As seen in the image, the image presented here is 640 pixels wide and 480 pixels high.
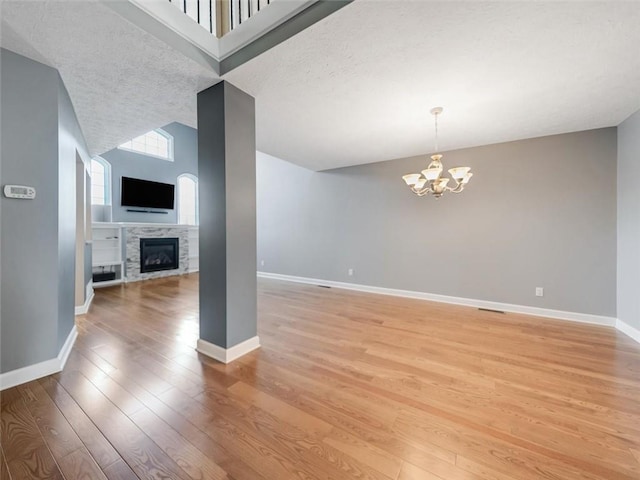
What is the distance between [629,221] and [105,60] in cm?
545

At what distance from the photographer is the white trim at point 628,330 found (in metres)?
2.71

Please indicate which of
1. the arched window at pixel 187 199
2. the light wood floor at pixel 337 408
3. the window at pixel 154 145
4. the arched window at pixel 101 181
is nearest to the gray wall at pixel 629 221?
the light wood floor at pixel 337 408

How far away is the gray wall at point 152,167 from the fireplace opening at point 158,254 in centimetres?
86

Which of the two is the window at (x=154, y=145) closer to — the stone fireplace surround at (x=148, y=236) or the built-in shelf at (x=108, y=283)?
the stone fireplace surround at (x=148, y=236)

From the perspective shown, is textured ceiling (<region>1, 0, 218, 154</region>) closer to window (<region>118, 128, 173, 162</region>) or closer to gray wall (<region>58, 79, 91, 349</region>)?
gray wall (<region>58, 79, 91, 349</region>)

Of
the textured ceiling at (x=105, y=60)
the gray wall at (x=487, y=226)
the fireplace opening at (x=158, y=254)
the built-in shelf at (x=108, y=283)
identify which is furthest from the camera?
the fireplace opening at (x=158, y=254)

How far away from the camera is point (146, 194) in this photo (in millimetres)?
6625

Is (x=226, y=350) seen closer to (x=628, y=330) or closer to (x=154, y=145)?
(x=628, y=330)

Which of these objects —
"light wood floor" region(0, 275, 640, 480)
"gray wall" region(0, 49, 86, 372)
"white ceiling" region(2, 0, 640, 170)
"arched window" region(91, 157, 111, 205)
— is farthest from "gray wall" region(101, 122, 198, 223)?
"gray wall" region(0, 49, 86, 372)

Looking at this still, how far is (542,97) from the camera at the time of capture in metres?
2.47

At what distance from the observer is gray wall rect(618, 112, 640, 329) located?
2.75 m

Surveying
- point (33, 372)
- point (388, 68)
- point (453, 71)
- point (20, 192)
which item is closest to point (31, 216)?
point (20, 192)

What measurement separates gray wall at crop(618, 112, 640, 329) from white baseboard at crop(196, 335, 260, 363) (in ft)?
13.6

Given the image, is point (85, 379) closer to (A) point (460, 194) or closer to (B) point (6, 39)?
(B) point (6, 39)
